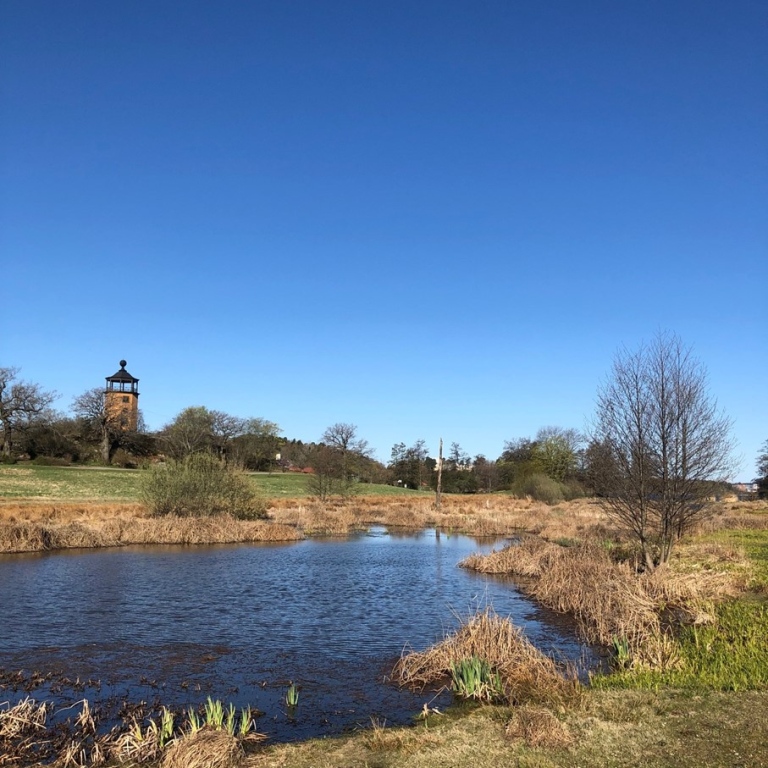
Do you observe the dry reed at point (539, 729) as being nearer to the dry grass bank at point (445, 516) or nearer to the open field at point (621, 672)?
the open field at point (621, 672)

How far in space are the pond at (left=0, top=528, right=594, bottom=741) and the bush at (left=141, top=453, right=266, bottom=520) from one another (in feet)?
25.6

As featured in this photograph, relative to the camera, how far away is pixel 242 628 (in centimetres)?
→ 1450

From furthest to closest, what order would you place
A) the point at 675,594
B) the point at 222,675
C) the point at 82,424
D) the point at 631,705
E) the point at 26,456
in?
the point at 82,424, the point at 26,456, the point at 675,594, the point at 222,675, the point at 631,705

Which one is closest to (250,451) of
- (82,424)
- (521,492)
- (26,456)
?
(82,424)

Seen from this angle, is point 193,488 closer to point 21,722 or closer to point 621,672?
point 21,722

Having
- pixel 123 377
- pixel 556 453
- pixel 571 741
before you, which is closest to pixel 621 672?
pixel 571 741

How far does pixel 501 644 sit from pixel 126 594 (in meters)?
11.9

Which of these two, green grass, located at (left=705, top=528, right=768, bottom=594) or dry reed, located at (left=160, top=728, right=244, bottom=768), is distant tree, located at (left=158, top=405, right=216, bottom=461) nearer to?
green grass, located at (left=705, top=528, right=768, bottom=594)

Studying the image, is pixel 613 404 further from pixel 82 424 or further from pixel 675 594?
pixel 82 424

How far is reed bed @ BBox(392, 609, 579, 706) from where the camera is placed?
9367 mm

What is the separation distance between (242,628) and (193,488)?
2137 cm

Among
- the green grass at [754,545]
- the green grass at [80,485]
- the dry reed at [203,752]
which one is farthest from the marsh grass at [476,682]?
the green grass at [80,485]

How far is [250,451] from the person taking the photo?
292 feet

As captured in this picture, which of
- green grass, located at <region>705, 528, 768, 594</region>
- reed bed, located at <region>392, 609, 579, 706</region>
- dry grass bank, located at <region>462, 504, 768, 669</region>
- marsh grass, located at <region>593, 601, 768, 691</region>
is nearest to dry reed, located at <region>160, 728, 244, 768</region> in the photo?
reed bed, located at <region>392, 609, 579, 706</region>
